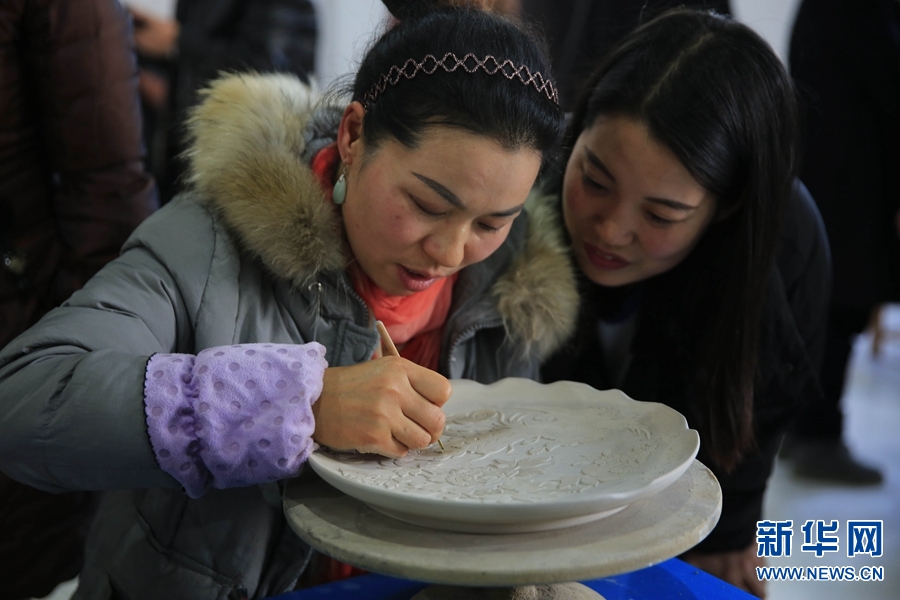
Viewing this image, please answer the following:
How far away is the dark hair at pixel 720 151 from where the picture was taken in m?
1.27

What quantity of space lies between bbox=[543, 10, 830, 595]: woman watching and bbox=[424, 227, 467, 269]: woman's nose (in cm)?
36

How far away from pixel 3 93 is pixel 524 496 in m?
0.97

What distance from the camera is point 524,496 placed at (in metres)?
0.78

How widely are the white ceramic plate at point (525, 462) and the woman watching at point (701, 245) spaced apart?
0.33 m

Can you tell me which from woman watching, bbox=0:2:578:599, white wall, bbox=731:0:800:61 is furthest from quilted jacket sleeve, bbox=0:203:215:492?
white wall, bbox=731:0:800:61

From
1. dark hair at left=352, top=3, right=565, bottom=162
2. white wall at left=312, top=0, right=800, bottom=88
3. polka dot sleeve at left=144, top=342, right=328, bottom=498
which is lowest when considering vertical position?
white wall at left=312, top=0, right=800, bottom=88

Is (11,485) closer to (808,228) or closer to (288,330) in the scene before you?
(288,330)

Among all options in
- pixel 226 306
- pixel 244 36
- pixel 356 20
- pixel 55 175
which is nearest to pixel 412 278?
pixel 226 306

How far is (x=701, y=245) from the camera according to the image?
4.76 feet

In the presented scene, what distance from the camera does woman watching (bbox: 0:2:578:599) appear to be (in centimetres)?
83

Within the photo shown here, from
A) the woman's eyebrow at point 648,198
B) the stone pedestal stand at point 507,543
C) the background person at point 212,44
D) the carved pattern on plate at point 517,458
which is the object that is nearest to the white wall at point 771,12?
the background person at point 212,44

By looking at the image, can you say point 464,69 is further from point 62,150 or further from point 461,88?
point 62,150

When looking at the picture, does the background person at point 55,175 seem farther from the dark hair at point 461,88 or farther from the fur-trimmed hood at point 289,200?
the dark hair at point 461,88

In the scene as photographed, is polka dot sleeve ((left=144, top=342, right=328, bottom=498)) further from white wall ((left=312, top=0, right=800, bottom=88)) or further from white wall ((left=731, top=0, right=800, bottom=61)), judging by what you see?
white wall ((left=731, top=0, right=800, bottom=61))
